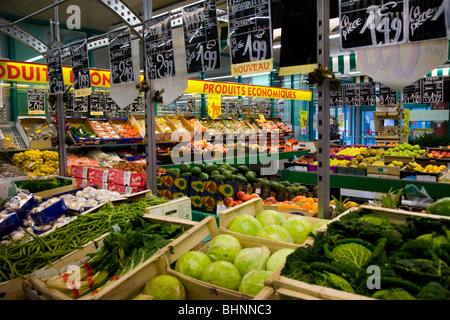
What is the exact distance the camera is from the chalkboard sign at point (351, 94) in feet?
37.4

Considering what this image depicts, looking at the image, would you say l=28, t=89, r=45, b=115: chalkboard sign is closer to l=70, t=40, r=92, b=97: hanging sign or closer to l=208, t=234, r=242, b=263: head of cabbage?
l=70, t=40, r=92, b=97: hanging sign

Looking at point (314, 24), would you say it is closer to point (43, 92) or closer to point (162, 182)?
point (162, 182)

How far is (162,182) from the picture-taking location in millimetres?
4602

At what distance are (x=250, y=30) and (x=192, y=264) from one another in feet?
6.50

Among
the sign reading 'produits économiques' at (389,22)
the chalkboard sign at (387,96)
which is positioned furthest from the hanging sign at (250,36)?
the chalkboard sign at (387,96)

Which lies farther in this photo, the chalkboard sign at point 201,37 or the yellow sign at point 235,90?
the yellow sign at point 235,90

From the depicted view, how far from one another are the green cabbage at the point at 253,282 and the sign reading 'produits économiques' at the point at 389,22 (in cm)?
165

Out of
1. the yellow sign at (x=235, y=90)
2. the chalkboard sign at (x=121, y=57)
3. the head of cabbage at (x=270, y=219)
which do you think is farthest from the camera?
the yellow sign at (x=235, y=90)

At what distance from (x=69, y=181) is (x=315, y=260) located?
393 centimetres

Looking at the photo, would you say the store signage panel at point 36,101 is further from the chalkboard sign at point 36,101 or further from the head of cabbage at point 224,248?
the head of cabbage at point 224,248

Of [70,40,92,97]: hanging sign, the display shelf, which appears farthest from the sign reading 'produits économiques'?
[70,40,92,97]: hanging sign

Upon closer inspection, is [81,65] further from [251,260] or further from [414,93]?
[414,93]

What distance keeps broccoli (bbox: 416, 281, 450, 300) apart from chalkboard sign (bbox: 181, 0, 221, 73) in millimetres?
2453

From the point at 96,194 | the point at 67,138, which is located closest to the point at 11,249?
the point at 96,194
